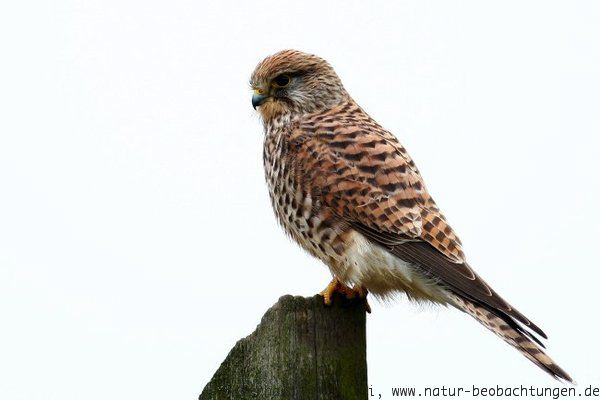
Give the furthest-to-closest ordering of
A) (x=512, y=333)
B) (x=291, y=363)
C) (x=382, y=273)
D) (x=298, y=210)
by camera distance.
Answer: (x=298, y=210) < (x=382, y=273) < (x=512, y=333) < (x=291, y=363)

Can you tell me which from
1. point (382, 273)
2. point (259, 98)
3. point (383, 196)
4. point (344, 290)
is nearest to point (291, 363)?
point (344, 290)

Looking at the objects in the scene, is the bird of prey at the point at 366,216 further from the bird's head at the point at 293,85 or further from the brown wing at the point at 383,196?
the bird's head at the point at 293,85

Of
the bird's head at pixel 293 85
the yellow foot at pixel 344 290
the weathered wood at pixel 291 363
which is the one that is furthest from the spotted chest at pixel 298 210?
the weathered wood at pixel 291 363

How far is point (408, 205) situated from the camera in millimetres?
4680

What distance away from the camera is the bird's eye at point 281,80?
5.66 m

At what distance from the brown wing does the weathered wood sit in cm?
107

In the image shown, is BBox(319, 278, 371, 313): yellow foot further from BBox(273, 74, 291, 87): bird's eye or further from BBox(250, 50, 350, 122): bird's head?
BBox(273, 74, 291, 87): bird's eye

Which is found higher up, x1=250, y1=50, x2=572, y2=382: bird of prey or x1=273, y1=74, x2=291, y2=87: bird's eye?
x1=273, y1=74, x2=291, y2=87: bird's eye

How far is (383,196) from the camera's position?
4680 millimetres

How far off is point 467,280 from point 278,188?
50.4 inches

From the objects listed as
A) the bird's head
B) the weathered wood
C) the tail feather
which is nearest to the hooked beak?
the bird's head

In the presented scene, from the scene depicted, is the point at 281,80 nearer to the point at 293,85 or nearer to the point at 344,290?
the point at 293,85

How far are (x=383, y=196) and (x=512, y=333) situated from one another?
1.05 metres

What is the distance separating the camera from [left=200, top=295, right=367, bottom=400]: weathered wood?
321 cm
